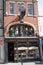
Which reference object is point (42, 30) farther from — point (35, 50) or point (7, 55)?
point (7, 55)

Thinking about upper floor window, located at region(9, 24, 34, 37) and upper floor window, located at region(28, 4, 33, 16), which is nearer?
upper floor window, located at region(9, 24, 34, 37)

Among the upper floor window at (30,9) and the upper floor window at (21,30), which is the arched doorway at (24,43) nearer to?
the upper floor window at (21,30)

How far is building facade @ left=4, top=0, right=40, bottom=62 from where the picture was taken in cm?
2400

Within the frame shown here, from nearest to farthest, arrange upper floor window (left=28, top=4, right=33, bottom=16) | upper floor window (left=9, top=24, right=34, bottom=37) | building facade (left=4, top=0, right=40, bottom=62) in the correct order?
building facade (left=4, top=0, right=40, bottom=62) → upper floor window (left=9, top=24, right=34, bottom=37) → upper floor window (left=28, top=4, right=33, bottom=16)

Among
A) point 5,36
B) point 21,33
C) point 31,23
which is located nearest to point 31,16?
point 31,23

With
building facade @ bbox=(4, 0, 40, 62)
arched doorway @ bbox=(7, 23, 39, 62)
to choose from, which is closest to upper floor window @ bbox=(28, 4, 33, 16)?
building facade @ bbox=(4, 0, 40, 62)

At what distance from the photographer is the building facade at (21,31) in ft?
78.7

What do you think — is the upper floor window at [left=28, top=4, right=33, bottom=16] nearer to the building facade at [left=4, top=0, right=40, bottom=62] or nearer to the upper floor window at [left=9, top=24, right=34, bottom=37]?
the building facade at [left=4, top=0, right=40, bottom=62]

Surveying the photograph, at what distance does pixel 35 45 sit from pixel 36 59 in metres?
1.68

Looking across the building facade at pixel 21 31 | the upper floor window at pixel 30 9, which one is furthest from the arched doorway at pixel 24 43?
the upper floor window at pixel 30 9

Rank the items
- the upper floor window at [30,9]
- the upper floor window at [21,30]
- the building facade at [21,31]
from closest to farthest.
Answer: the building facade at [21,31] → the upper floor window at [21,30] → the upper floor window at [30,9]

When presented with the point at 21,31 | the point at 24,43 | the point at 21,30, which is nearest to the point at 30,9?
the point at 21,30

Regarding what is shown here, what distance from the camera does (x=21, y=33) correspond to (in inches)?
955

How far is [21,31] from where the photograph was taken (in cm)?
2436
